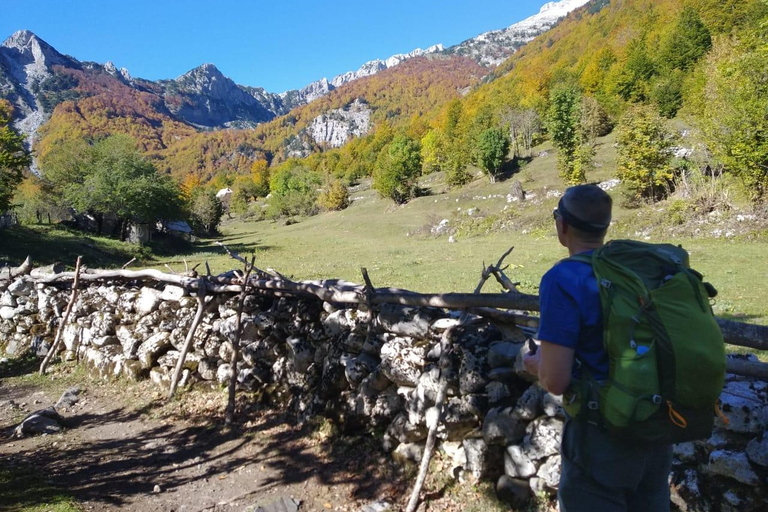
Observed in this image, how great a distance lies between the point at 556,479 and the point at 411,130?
5058 inches

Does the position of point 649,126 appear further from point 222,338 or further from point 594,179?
point 222,338

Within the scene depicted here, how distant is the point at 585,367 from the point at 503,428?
206 centimetres

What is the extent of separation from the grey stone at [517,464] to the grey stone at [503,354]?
72 centimetres

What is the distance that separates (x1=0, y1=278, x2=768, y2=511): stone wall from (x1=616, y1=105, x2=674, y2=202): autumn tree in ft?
111

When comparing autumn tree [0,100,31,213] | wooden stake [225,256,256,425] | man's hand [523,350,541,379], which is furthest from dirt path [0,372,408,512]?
autumn tree [0,100,31,213]

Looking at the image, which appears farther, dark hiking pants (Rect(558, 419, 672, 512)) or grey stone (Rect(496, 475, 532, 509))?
grey stone (Rect(496, 475, 532, 509))

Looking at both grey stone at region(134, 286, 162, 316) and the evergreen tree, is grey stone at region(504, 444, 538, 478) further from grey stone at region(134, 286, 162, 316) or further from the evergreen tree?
the evergreen tree

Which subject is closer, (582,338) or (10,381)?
(582,338)

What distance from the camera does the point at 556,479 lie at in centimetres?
352

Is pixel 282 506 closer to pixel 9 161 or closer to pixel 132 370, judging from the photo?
pixel 132 370

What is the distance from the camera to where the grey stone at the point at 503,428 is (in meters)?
3.81

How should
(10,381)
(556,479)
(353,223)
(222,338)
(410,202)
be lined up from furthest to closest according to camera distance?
(410,202)
(353,223)
(10,381)
(222,338)
(556,479)

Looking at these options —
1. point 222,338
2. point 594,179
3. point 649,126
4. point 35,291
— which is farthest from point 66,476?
point 594,179

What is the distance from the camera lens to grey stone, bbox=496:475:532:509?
146 inches
